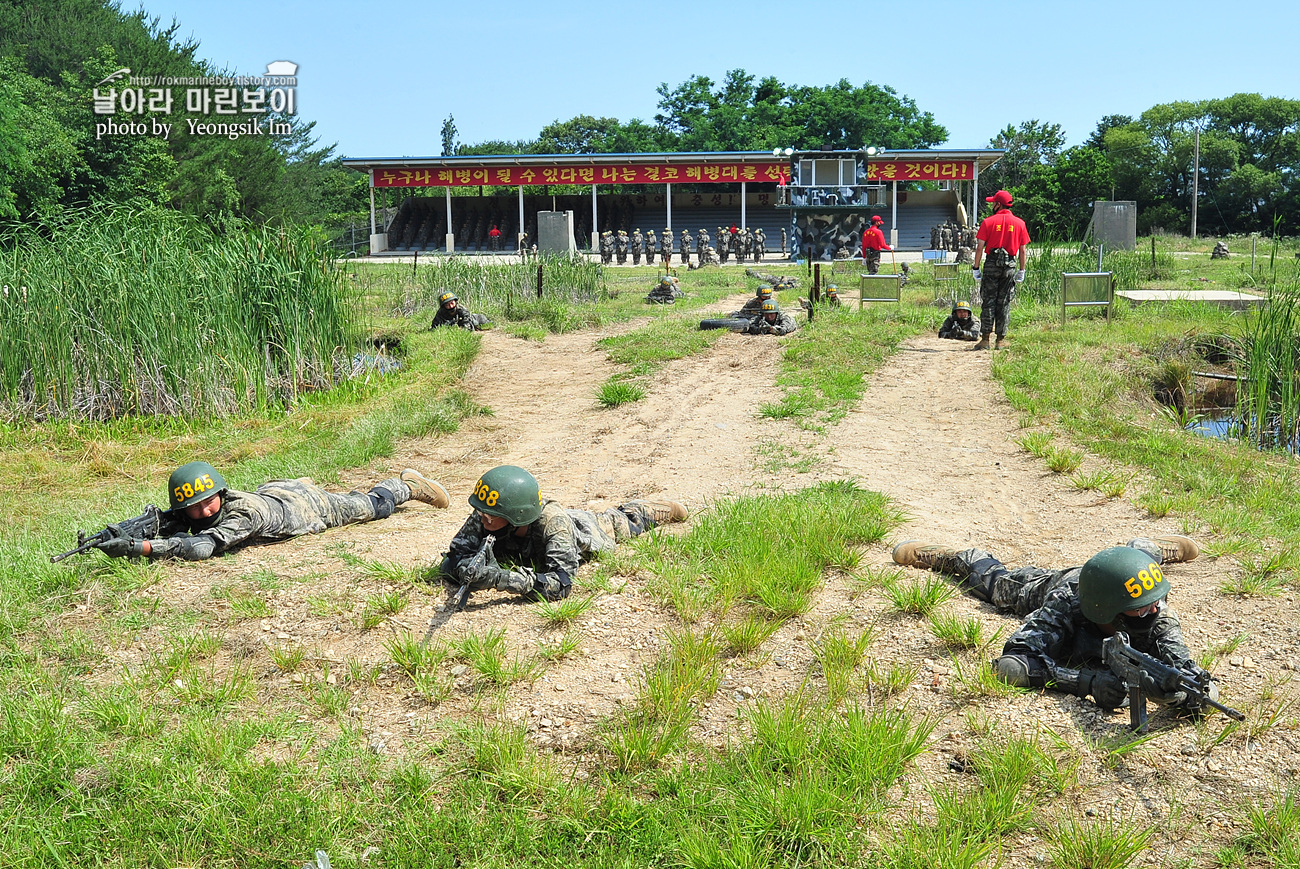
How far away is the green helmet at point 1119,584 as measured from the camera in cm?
388

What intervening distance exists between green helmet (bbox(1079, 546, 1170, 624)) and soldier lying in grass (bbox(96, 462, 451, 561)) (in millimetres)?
4402

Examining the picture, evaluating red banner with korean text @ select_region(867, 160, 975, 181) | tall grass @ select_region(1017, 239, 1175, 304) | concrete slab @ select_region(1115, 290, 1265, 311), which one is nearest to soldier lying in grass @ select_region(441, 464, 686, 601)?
concrete slab @ select_region(1115, 290, 1265, 311)

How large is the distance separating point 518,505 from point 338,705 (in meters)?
1.26

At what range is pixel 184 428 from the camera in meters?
9.55

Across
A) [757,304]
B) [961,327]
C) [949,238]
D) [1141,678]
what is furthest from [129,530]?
[949,238]

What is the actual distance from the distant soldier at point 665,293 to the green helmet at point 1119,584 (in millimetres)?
15054

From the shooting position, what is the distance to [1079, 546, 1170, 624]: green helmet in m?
3.88

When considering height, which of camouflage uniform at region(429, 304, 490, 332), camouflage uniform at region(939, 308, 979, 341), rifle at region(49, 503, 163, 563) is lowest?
rifle at region(49, 503, 163, 563)

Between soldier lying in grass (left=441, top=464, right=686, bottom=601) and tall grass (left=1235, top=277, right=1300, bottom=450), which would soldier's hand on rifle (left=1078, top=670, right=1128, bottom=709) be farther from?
tall grass (left=1235, top=277, right=1300, bottom=450)

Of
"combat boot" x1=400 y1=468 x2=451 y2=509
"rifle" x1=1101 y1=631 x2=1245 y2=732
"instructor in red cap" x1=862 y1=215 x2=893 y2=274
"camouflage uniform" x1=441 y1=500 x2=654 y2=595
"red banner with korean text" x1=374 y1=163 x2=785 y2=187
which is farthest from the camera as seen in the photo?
"red banner with korean text" x1=374 y1=163 x2=785 y2=187

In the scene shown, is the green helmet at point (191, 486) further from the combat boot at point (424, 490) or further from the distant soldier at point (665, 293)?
the distant soldier at point (665, 293)

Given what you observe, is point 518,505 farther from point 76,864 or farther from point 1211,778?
point 1211,778

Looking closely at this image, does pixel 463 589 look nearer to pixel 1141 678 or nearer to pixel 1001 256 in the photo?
pixel 1141 678

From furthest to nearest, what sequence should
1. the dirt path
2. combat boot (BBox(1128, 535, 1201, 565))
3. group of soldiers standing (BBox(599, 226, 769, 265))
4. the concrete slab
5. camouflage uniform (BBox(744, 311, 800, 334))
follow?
group of soldiers standing (BBox(599, 226, 769, 265)), the concrete slab, camouflage uniform (BBox(744, 311, 800, 334)), combat boot (BBox(1128, 535, 1201, 565)), the dirt path
